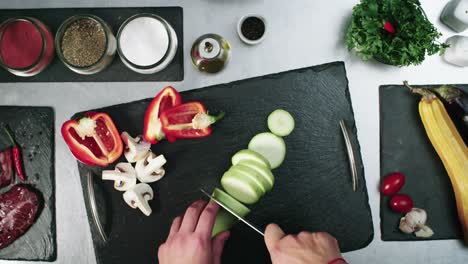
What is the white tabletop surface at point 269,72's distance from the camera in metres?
1.54

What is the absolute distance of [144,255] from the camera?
1.51 metres

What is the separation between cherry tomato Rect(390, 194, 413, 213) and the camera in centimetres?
148

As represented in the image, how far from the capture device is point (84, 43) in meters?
1.43

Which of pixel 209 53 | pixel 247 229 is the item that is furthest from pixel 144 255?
pixel 209 53

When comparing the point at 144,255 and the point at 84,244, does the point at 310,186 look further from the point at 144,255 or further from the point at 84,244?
the point at 84,244

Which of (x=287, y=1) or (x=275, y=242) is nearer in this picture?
(x=275, y=242)

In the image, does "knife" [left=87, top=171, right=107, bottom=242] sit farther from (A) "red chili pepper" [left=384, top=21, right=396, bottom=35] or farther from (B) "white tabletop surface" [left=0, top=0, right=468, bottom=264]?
(A) "red chili pepper" [left=384, top=21, right=396, bottom=35]

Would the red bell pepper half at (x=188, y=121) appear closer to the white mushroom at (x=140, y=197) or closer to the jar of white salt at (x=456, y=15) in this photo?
the white mushroom at (x=140, y=197)

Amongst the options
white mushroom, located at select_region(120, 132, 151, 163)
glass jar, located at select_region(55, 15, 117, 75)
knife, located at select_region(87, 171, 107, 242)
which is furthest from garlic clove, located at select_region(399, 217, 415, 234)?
glass jar, located at select_region(55, 15, 117, 75)

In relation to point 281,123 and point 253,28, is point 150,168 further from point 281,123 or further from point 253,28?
point 253,28

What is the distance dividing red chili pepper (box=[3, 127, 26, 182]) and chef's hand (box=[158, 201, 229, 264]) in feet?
1.93

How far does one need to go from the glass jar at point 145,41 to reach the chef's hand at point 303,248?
0.70m

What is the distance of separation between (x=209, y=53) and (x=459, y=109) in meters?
0.89

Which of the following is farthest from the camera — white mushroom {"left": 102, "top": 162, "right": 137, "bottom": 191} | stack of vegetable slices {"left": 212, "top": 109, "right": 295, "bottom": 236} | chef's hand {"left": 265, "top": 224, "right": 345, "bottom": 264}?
white mushroom {"left": 102, "top": 162, "right": 137, "bottom": 191}
